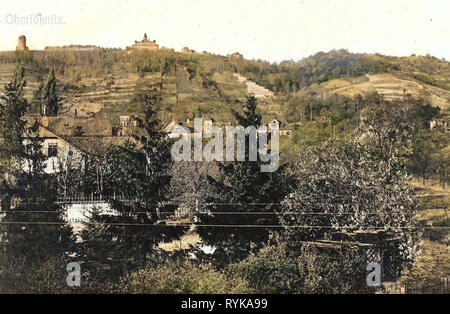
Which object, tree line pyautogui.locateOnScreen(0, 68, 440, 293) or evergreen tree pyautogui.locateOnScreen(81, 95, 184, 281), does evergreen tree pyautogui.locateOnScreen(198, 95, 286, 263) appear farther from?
evergreen tree pyautogui.locateOnScreen(81, 95, 184, 281)

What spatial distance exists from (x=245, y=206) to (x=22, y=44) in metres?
4.88

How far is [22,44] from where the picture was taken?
13.7 meters

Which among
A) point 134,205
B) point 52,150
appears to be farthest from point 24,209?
point 134,205

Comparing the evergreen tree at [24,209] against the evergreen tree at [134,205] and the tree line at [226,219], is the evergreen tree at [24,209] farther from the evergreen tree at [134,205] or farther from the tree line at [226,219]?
the evergreen tree at [134,205]

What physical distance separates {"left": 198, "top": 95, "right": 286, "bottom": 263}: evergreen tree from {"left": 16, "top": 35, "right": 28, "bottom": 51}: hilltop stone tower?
393 centimetres

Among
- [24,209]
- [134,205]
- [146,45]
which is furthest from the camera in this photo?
[24,209]

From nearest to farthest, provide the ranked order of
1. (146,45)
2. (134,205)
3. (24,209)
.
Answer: (146,45) < (134,205) < (24,209)

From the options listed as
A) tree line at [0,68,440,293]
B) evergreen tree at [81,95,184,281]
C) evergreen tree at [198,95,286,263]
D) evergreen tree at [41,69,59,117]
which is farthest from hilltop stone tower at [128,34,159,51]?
evergreen tree at [198,95,286,263]

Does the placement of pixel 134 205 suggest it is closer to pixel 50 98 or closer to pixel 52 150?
pixel 52 150

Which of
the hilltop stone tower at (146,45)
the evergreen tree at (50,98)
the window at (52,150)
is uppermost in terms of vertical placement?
the hilltop stone tower at (146,45)

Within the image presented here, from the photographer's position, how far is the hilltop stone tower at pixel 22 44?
1363 centimetres

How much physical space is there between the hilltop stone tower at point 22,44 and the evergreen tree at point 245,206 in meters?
3.93

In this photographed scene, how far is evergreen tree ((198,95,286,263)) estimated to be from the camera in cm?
1348

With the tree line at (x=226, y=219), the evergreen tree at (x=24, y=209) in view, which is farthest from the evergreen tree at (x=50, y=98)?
the tree line at (x=226, y=219)
